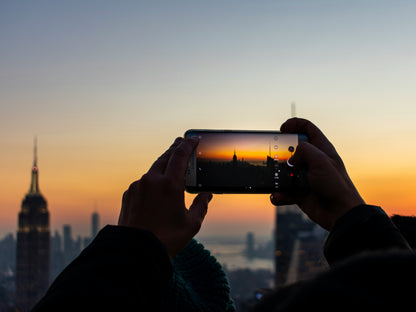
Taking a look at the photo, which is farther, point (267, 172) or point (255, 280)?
point (255, 280)

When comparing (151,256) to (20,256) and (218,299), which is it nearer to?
(218,299)

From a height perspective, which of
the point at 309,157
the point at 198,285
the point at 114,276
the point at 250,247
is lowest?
the point at 250,247

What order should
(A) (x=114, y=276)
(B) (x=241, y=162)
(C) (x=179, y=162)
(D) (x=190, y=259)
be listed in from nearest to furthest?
(A) (x=114, y=276) < (C) (x=179, y=162) < (D) (x=190, y=259) < (B) (x=241, y=162)

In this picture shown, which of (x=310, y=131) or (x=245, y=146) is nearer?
(x=310, y=131)

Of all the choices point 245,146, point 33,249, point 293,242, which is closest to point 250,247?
point 293,242

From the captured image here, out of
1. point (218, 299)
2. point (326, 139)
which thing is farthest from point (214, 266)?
point (326, 139)

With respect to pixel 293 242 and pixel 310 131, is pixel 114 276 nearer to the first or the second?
pixel 310 131
